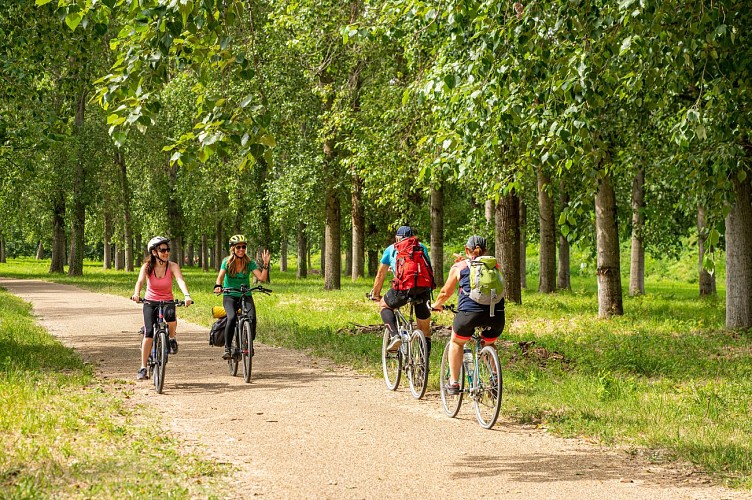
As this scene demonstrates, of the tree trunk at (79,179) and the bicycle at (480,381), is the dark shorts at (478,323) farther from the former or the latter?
the tree trunk at (79,179)

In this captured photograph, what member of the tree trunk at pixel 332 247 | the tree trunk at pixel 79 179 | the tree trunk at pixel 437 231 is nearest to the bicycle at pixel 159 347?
the tree trunk at pixel 437 231

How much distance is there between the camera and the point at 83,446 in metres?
7.19

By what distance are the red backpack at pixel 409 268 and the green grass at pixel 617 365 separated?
1575mm

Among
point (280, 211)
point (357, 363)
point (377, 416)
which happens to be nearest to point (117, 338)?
point (357, 363)

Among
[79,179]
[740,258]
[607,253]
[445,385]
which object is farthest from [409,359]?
[79,179]

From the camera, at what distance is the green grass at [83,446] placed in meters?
5.94

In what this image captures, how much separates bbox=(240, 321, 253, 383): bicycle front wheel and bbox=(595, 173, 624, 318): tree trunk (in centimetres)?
898

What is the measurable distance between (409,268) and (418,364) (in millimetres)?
1104

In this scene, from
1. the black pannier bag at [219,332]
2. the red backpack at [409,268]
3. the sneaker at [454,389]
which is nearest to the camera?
the sneaker at [454,389]

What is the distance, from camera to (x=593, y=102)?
24.1ft

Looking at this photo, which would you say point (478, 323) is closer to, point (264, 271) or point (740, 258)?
point (264, 271)

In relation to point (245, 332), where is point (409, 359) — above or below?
below

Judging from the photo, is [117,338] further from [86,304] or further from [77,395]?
[86,304]

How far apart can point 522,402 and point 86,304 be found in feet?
59.7
